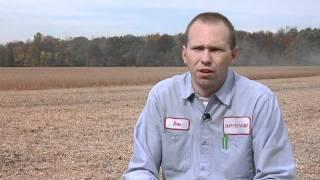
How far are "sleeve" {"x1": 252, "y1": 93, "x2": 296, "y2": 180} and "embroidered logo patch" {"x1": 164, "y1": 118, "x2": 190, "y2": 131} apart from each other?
0.29m

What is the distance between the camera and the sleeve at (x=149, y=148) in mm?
2406

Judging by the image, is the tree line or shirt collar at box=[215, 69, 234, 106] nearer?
shirt collar at box=[215, 69, 234, 106]

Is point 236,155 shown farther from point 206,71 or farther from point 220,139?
point 206,71

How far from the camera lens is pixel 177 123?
2.37 m

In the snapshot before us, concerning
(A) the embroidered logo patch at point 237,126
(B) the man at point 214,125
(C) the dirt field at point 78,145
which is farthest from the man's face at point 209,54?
(C) the dirt field at point 78,145

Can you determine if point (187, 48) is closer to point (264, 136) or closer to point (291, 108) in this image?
point (264, 136)

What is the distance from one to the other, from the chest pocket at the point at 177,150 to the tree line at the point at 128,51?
82004 millimetres

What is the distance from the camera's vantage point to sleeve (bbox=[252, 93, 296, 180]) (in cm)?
227

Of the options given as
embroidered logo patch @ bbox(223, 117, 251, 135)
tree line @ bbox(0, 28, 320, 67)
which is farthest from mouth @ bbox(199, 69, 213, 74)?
tree line @ bbox(0, 28, 320, 67)

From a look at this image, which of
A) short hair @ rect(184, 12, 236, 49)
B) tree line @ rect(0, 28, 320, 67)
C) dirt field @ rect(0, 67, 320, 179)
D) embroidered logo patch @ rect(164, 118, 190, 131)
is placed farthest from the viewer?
tree line @ rect(0, 28, 320, 67)

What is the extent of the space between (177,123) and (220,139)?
20 centimetres

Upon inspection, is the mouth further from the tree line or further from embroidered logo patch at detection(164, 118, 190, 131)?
the tree line

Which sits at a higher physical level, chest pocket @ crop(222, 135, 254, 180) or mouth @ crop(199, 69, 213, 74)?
mouth @ crop(199, 69, 213, 74)

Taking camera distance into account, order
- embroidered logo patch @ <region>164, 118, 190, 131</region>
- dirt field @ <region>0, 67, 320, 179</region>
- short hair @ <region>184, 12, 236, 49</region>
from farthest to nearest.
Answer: dirt field @ <region>0, 67, 320, 179</region> < embroidered logo patch @ <region>164, 118, 190, 131</region> < short hair @ <region>184, 12, 236, 49</region>
